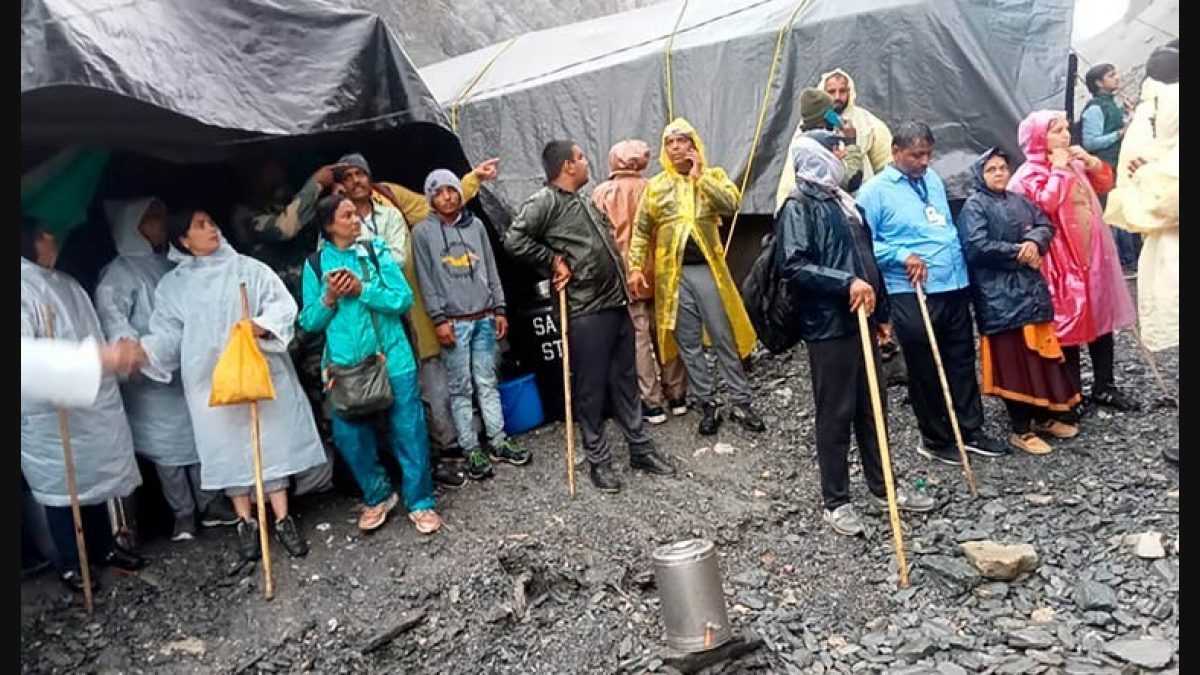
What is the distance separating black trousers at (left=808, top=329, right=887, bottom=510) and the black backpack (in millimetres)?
168

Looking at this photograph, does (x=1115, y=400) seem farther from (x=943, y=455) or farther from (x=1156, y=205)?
(x=1156, y=205)

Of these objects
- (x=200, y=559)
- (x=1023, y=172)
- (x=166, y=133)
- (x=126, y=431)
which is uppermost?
(x=166, y=133)

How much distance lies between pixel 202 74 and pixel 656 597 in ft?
10.9

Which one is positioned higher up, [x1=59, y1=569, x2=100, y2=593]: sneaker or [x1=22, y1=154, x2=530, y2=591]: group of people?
[x1=22, y1=154, x2=530, y2=591]: group of people

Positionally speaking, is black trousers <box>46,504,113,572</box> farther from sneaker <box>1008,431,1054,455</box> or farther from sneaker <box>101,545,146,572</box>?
sneaker <box>1008,431,1054,455</box>

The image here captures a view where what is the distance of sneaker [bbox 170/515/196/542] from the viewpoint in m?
4.37

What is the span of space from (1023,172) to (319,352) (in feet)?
14.0

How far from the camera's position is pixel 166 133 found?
14.0 feet

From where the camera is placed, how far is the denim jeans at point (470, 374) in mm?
4957

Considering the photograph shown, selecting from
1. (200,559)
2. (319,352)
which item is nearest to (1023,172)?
(319,352)

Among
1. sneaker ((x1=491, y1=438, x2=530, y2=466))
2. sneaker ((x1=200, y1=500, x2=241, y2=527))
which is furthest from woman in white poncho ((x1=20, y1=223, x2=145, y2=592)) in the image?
sneaker ((x1=491, y1=438, x2=530, y2=466))

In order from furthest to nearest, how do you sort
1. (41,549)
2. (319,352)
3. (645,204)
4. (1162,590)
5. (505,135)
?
(505,135)
(645,204)
(319,352)
(41,549)
(1162,590)

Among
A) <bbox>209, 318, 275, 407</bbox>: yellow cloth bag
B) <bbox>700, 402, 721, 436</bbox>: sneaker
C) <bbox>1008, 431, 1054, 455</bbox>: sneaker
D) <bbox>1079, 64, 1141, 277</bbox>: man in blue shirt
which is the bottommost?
<bbox>1008, 431, 1054, 455</bbox>: sneaker

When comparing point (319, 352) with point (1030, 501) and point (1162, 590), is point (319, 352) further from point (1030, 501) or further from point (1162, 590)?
point (1162, 590)
